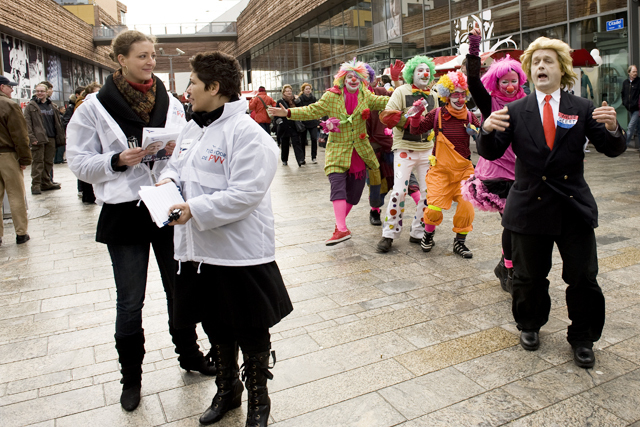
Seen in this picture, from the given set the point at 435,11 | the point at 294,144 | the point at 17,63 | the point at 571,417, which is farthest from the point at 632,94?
the point at 17,63

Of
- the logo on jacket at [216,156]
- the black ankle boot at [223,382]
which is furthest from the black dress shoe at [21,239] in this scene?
the logo on jacket at [216,156]

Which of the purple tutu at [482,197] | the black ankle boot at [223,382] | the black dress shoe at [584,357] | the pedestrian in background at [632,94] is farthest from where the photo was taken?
the pedestrian in background at [632,94]

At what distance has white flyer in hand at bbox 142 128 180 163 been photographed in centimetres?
299

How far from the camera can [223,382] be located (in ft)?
9.87

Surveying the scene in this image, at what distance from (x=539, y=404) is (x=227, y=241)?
5.87 feet

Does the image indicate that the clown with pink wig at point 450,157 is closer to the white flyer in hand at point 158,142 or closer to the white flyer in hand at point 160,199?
the white flyer in hand at point 158,142

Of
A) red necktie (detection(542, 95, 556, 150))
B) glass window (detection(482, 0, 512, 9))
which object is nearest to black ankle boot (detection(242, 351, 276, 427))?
red necktie (detection(542, 95, 556, 150))

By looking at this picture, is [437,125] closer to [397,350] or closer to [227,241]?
[397,350]

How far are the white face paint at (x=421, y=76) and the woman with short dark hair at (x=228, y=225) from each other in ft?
12.0

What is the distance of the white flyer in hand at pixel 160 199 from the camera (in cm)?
252

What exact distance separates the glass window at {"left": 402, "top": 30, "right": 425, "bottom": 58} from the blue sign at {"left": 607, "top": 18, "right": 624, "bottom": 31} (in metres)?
6.46

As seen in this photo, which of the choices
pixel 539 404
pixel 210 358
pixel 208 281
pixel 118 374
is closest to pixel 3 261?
pixel 118 374

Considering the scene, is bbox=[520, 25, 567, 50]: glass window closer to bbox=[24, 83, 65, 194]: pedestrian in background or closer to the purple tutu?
the purple tutu

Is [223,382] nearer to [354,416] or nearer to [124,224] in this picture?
[354,416]
